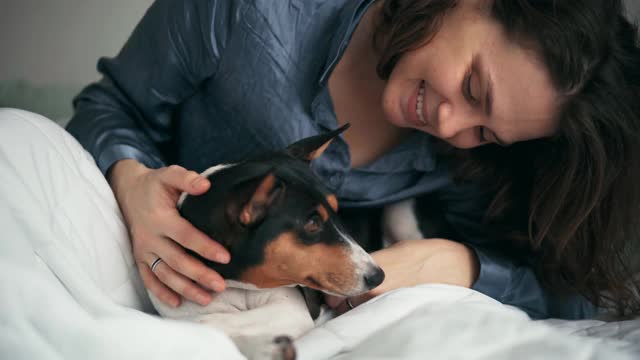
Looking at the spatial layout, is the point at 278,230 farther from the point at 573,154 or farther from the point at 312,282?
the point at 573,154

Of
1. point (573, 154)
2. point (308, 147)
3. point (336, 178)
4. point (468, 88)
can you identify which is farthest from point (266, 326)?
point (573, 154)

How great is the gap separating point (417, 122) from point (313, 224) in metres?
0.35

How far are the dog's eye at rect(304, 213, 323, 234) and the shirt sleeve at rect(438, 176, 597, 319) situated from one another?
0.50m

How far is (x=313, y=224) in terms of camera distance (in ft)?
3.32

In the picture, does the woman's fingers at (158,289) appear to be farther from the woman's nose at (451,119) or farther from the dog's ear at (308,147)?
the woman's nose at (451,119)

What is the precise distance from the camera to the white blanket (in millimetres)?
704

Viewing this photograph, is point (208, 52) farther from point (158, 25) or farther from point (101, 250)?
point (101, 250)

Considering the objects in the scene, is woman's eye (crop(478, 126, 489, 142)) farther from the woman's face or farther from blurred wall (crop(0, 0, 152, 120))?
blurred wall (crop(0, 0, 152, 120))

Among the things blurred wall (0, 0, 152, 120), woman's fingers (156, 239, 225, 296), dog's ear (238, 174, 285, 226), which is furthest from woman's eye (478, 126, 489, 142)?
blurred wall (0, 0, 152, 120)

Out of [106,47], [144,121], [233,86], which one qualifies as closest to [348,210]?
[233,86]

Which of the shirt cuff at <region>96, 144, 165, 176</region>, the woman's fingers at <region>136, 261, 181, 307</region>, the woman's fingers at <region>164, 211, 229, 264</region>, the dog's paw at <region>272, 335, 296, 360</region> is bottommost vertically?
the woman's fingers at <region>136, 261, 181, 307</region>

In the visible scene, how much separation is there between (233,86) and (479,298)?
2.14 ft

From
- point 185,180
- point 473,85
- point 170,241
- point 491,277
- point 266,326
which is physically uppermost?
point 473,85

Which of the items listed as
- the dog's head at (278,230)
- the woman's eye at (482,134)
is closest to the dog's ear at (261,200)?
the dog's head at (278,230)
